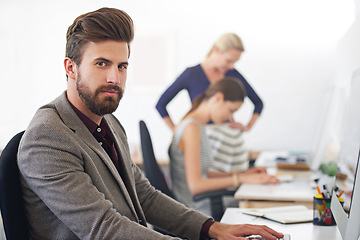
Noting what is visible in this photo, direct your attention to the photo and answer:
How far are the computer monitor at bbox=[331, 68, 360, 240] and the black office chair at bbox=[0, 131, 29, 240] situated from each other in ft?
2.85

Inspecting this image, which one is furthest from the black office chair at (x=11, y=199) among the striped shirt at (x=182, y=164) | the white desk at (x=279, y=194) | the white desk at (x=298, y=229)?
the striped shirt at (x=182, y=164)

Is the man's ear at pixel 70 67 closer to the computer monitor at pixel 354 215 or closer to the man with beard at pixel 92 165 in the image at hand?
the man with beard at pixel 92 165

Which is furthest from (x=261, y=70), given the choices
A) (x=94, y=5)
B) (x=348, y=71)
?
(x=348, y=71)

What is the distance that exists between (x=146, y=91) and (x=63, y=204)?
3.64m

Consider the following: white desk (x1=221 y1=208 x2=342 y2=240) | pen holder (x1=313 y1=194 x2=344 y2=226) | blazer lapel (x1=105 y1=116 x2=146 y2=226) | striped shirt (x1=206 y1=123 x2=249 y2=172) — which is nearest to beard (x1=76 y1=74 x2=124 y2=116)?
blazer lapel (x1=105 y1=116 x2=146 y2=226)

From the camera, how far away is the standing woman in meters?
3.99

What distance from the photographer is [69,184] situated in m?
1.24

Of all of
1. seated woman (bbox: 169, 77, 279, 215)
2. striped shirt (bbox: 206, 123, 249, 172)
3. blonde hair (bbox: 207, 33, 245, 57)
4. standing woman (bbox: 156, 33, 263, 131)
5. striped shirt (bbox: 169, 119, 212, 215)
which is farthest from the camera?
blonde hair (bbox: 207, 33, 245, 57)

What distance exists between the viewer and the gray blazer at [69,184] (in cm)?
124

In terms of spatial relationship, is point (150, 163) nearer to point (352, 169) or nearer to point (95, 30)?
point (95, 30)

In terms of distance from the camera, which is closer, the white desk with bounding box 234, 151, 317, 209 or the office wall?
the white desk with bounding box 234, 151, 317, 209

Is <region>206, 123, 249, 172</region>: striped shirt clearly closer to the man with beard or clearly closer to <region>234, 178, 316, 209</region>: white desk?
<region>234, 178, 316, 209</region>: white desk

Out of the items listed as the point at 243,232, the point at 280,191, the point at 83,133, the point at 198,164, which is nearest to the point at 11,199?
the point at 83,133

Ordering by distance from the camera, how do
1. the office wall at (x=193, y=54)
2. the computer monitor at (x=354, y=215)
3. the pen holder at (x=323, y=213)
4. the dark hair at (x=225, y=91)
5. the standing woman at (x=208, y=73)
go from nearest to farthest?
the computer monitor at (x=354, y=215)
the pen holder at (x=323, y=213)
the dark hair at (x=225, y=91)
the standing woman at (x=208, y=73)
the office wall at (x=193, y=54)
